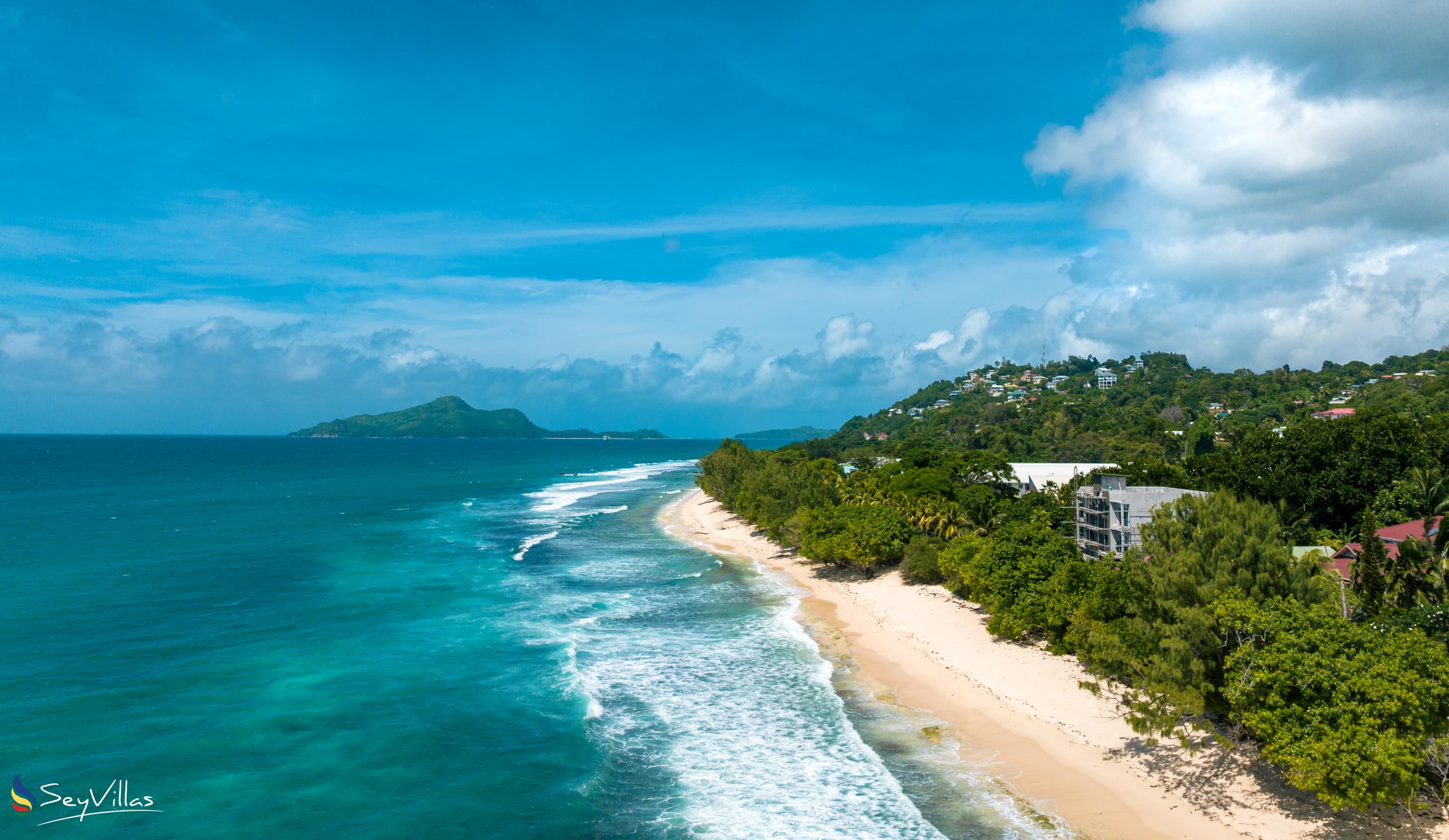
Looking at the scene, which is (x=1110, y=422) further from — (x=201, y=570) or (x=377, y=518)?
(x=201, y=570)

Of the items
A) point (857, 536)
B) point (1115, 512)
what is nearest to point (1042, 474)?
point (1115, 512)

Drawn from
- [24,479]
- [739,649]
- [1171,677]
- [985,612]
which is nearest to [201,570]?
[739,649]

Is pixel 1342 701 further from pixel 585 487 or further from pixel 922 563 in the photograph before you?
pixel 585 487

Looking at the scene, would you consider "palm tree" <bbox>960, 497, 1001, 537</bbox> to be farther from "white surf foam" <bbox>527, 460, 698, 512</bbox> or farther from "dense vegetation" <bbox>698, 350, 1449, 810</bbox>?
"white surf foam" <bbox>527, 460, 698, 512</bbox>

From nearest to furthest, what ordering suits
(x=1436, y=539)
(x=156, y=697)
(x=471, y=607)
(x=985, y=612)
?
1. (x=1436, y=539)
2. (x=156, y=697)
3. (x=985, y=612)
4. (x=471, y=607)

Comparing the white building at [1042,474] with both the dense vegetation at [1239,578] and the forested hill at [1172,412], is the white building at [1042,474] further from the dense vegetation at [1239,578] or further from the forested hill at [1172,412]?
the forested hill at [1172,412]

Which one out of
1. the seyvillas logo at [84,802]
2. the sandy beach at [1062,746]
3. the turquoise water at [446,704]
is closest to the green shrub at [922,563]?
the sandy beach at [1062,746]
